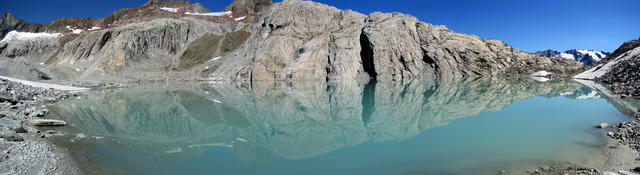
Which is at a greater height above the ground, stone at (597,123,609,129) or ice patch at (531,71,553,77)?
ice patch at (531,71,553,77)

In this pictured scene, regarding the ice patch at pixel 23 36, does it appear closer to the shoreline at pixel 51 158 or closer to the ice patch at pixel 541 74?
the shoreline at pixel 51 158

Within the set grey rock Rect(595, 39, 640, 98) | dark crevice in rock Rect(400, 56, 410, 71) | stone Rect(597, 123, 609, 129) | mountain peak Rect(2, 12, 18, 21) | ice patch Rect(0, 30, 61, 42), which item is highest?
mountain peak Rect(2, 12, 18, 21)

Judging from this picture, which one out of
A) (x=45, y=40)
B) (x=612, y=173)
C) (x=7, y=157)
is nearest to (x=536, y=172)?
(x=612, y=173)

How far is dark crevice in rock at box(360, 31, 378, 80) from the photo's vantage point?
7156 cm

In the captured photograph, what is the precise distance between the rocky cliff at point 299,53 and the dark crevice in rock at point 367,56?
0.25 m

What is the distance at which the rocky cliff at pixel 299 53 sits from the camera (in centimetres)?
6625

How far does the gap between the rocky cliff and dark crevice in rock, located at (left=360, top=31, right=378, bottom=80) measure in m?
0.25

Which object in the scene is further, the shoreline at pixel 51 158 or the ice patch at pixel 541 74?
the ice patch at pixel 541 74

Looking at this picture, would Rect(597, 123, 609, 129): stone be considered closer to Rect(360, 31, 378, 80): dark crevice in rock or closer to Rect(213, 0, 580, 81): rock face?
Rect(213, 0, 580, 81): rock face

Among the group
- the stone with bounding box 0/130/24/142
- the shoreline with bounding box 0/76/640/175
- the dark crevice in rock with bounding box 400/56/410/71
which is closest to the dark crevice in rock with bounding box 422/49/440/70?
the dark crevice in rock with bounding box 400/56/410/71

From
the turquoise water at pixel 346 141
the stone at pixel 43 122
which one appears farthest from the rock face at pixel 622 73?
the stone at pixel 43 122

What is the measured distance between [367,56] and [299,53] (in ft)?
56.2

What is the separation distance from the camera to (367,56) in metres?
73.9

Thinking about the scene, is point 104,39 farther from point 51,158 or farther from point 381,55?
point 51,158
